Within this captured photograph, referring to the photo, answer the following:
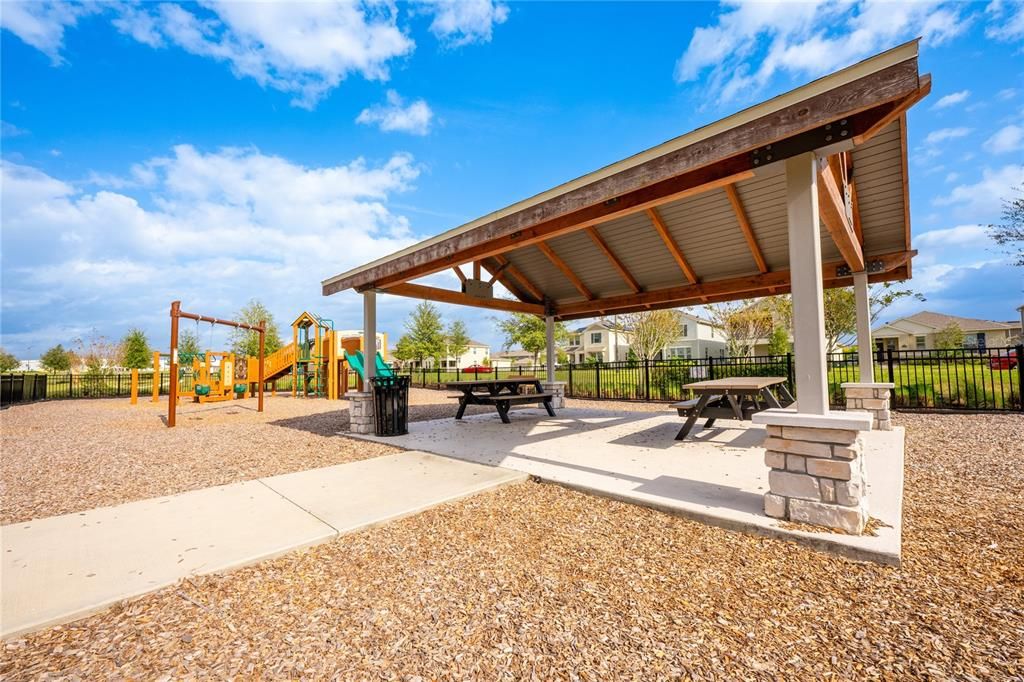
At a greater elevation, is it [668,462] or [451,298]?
[451,298]

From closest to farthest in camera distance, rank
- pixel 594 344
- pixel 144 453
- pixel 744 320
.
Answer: pixel 144 453 < pixel 744 320 < pixel 594 344

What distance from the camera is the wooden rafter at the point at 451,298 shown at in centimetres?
732

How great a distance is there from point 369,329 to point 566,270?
405 centimetres

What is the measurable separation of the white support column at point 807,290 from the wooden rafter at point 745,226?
2.44 metres

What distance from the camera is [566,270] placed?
340 inches

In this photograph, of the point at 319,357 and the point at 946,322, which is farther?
the point at 946,322

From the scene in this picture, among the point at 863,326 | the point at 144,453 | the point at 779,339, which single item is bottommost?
the point at 144,453

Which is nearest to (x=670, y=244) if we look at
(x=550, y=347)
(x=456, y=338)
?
(x=550, y=347)

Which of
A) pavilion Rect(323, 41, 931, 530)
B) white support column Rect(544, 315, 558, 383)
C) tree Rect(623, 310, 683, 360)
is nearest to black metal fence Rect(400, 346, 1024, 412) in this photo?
white support column Rect(544, 315, 558, 383)

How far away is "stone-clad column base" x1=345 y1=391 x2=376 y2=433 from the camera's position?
7133 millimetres

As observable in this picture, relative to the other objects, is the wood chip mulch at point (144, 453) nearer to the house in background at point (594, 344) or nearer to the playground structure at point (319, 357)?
the playground structure at point (319, 357)

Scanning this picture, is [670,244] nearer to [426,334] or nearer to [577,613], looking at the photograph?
[577,613]

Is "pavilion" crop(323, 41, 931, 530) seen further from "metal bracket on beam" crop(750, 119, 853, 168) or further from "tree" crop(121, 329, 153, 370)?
"tree" crop(121, 329, 153, 370)

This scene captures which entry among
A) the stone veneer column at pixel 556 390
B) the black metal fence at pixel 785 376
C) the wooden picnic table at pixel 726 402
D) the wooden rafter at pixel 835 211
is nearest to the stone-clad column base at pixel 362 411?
the stone veneer column at pixel 556 390
